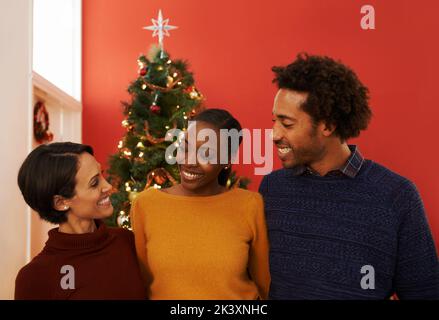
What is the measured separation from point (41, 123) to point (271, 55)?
→ 6.26 feet

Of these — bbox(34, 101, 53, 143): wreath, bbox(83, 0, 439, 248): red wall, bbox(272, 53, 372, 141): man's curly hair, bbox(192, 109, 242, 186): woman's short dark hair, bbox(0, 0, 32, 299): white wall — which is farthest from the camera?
bbox(83, 0, 439, 248): red wall

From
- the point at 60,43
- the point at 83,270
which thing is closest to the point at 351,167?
the point at 83,270

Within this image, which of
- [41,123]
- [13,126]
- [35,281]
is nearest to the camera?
[35,281]

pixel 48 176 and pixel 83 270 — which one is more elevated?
pixel 48 176

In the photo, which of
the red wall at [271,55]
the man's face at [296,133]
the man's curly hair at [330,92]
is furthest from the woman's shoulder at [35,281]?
the red wall at [271,55]

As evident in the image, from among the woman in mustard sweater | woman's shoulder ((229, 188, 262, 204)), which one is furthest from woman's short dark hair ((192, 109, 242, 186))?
woman's shoulder ((229, 188, 262, 204))

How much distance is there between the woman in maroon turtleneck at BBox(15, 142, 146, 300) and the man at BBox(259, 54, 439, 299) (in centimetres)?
50

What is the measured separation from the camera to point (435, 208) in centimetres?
430

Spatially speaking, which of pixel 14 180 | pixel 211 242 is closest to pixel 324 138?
pixel 211 242

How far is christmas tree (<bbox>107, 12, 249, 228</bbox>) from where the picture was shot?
3.46m

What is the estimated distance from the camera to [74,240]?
1621mm

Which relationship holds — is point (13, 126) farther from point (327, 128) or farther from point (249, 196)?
point (327, 128)

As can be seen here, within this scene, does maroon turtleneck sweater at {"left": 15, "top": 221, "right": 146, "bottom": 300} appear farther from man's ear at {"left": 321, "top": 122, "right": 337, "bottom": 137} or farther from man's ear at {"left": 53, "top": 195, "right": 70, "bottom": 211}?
man's ear at {"left": 321, "top": 122, "right": 337, "bottom": 137}

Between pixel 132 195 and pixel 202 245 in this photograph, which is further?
pixel 132 195
